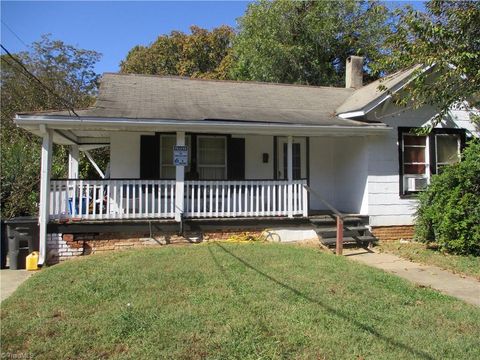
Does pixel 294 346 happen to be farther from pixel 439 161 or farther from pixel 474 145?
pixel 439 161

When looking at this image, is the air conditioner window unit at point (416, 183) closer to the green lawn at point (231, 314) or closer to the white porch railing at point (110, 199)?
the green lawn at point (231, 314)

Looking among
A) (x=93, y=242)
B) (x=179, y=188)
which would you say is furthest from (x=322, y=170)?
(x=93, y=242)

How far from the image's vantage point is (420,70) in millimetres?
8859

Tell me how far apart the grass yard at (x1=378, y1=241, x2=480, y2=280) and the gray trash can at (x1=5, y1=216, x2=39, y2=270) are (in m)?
7.86

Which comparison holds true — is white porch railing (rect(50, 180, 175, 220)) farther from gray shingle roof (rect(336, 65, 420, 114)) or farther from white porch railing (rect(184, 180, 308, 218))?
gray shingle roof (rect(336, 65, 420, 114))

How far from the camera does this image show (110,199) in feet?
33.6

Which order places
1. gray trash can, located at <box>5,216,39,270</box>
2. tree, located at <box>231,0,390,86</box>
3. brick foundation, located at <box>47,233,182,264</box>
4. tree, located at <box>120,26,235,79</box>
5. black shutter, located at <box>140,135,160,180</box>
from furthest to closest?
tree, located at <box>120,26,235,79</box> → tree, located at <box>231,0,390,86</box> → black shutter, located at <box>140,135,160,180</box> → brick foundation, located at <box>47,233,182,264</box> → gray trash can, located at <box>5,216,39,270</box>

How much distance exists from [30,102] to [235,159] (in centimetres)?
1537

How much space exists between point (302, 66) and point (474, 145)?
14002mm

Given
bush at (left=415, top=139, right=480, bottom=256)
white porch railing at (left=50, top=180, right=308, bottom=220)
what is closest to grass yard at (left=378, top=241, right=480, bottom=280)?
bush at (left=415, top=139, right=480, bottom=256)

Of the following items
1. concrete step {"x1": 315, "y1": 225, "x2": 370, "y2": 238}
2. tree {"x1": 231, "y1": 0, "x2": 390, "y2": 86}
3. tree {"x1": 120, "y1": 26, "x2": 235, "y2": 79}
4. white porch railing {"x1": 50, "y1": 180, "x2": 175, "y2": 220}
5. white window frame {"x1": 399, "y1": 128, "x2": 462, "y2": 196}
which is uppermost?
tree {"x1": 120, "y1": 26, "x2": 235, "y2": 79}

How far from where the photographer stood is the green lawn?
14.1 ft

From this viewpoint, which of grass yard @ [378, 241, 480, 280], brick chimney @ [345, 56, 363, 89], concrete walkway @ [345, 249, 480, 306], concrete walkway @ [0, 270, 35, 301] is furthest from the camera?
brick chimney @ [345, 56, 363, 89]

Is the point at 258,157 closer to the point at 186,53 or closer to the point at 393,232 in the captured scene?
the point at 393,232
